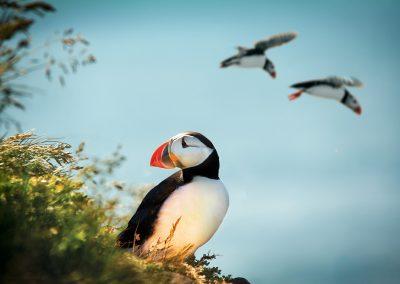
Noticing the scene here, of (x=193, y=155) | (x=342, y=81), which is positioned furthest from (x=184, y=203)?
(x=342, y=81)

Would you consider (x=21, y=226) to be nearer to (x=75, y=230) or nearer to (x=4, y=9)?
(x=75, y=230)

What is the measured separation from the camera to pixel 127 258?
4562 millimetres

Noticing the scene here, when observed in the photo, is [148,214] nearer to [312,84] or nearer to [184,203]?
[184,203]

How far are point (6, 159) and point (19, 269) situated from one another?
91.4 inches

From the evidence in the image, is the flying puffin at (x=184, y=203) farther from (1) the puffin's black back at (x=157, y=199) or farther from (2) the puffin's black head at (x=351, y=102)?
(2) the puffin's black head at (x=351, y=102)

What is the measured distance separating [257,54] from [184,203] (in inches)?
80.1

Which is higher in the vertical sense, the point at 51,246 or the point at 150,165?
the point at 150,165

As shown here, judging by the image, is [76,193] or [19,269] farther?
[76,193]

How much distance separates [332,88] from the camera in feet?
19.3

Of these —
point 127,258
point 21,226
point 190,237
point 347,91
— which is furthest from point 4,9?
point 347,91

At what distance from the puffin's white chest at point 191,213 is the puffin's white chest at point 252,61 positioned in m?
1.50

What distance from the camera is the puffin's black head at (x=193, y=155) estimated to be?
607 cm

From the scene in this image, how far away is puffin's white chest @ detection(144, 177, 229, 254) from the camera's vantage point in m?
5.89

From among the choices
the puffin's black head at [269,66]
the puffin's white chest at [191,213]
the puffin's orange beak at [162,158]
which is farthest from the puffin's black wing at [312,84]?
the puffin's orange beak at [162,158]
